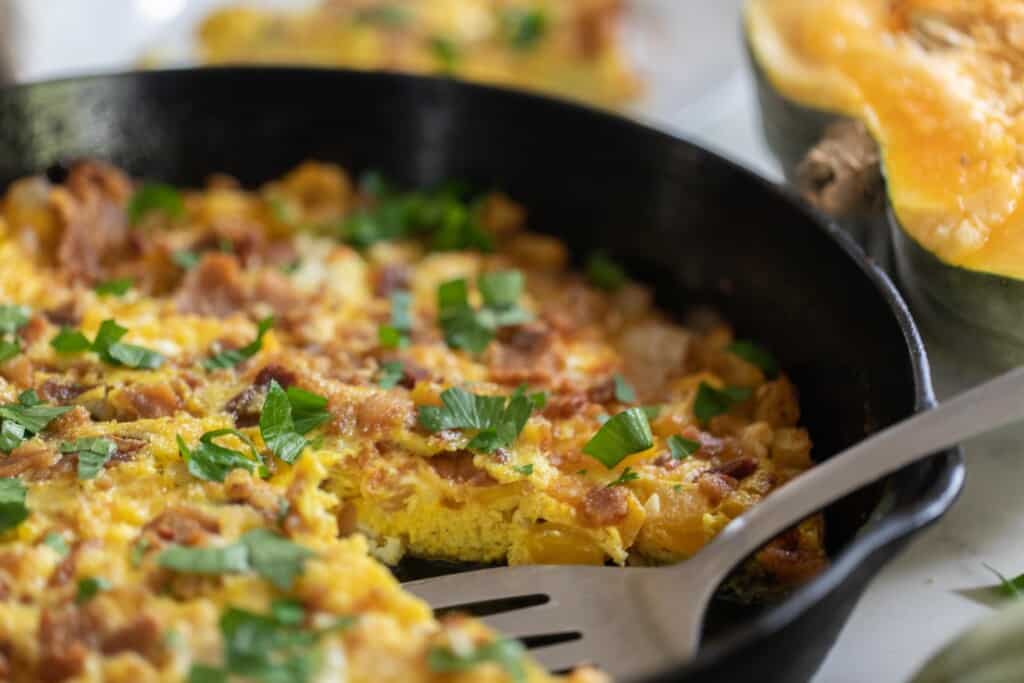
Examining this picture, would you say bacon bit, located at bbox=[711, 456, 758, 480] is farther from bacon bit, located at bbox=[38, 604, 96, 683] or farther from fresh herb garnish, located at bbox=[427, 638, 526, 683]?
bacon bit, located at bbox=[38, 604, 96, 683]

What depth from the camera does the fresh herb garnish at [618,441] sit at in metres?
2.29

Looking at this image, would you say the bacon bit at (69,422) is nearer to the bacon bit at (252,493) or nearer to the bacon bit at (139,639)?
the bacon bit at (252,493)

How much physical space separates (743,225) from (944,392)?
62 cm

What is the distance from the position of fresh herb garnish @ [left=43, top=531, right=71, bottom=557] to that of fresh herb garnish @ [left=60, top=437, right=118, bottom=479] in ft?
0.51

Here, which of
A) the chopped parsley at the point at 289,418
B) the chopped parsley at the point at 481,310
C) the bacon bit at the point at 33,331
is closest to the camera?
the chopped parsley at the point at 289,418

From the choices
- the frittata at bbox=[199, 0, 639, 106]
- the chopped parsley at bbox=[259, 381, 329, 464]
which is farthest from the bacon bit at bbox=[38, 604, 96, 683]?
the frittata at bbox=[199, 0, 639, 106]

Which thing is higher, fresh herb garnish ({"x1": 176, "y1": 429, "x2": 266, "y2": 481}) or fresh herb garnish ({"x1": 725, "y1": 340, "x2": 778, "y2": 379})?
fresh herb garnish ({"x1": 176, "y1": 429, "x2": 266, "y2": 481})

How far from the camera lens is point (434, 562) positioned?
2355 mm

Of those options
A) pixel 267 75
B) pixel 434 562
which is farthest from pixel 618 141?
pixel 434 562

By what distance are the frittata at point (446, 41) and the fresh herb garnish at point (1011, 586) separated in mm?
2789

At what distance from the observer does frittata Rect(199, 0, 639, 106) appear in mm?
4613

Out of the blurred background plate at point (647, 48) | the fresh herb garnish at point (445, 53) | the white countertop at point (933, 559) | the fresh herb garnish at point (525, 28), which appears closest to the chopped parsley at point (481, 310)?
the white countertop at point (933, 559)

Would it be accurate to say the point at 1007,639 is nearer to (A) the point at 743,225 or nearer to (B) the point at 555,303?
(A) the point at 743,225

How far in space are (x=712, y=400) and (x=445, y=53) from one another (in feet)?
8.19
